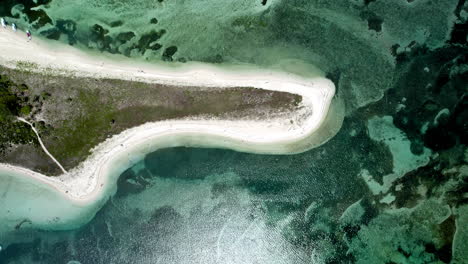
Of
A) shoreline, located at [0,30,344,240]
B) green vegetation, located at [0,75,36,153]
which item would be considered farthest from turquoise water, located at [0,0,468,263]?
green vegetation, located at [0,75,36,153]

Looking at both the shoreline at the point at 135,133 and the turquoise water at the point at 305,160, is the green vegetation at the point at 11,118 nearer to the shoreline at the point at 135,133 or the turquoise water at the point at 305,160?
the shoreline at the point at 135,133

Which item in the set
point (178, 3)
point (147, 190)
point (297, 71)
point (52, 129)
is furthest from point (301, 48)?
point (52, 129)

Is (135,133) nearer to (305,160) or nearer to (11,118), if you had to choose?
(11,118)

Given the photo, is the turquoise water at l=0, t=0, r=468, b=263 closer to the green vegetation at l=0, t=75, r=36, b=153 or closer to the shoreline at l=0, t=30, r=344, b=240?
the shoreline at l=0, t=30, r=344, b=240

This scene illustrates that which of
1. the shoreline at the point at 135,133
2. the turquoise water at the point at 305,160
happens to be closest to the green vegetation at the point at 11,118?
the shoreline at the point at 135,133

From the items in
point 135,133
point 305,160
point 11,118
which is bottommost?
point 305,160

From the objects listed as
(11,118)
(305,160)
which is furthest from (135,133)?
(305,160)

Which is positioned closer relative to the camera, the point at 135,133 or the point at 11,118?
the point at 11,118
